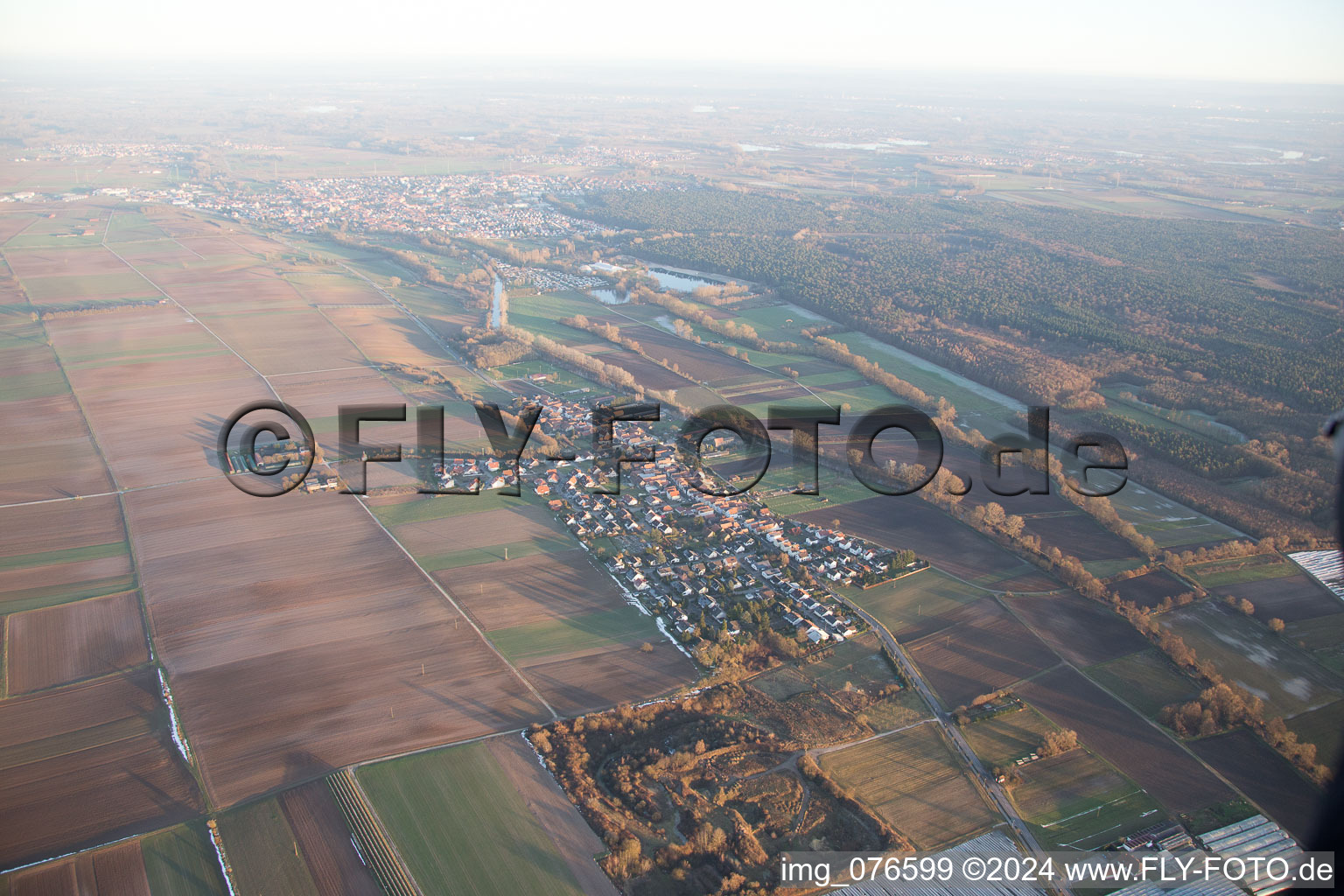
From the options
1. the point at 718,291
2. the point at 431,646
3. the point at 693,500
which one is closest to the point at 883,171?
the point at 718,291

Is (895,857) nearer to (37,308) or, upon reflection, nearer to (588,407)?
(588,407)

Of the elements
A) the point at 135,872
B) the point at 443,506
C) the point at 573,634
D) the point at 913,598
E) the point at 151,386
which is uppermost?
the point at 151,386

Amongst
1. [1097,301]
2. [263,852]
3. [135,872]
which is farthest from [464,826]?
[1097,301]

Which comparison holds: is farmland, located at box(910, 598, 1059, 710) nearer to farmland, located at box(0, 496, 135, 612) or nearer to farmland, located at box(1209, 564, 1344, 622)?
farmland, located at box(1209, 564, 1344, 622)

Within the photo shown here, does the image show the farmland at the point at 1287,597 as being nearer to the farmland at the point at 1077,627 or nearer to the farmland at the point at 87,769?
the farmland at the point at 1077,627

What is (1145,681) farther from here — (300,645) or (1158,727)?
(300,645)

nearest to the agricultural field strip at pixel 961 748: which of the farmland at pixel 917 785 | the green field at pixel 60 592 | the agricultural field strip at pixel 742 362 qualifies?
the farmland at pixel 917 785
